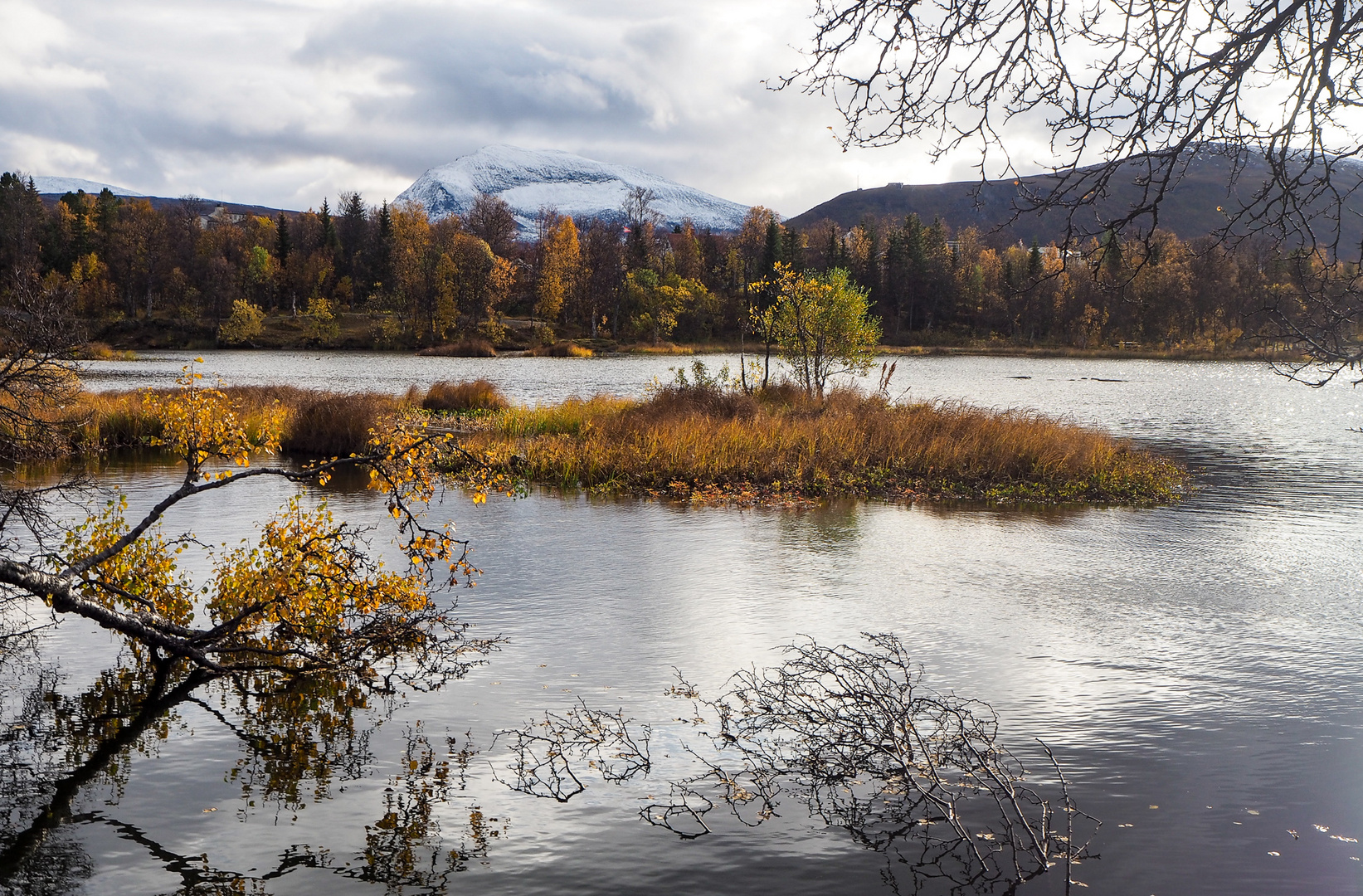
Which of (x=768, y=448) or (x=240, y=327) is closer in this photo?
(x=768, y=448)

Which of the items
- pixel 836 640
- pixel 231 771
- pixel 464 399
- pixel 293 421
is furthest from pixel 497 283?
pixel 231 771

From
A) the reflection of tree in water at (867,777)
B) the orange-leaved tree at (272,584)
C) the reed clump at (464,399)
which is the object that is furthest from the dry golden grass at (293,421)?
the reflection of tree in water at (867,777)

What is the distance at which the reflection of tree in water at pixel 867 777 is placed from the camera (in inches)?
258

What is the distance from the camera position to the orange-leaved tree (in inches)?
324

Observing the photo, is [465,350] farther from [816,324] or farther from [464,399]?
[816,324]

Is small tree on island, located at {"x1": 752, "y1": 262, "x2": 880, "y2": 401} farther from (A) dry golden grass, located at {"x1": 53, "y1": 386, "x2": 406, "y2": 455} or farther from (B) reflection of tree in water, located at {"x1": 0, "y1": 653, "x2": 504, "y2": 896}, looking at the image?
(B) reflection of tree in water, located at {"x1": 0, "y1": 653, "x2": 504, "y2": 896}

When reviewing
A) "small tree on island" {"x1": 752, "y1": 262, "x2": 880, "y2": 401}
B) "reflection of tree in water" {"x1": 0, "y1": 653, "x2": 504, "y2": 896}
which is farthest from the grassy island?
"reflection of tree in water" {"x1": 0, "y1": 653, "x2": 504, "y2": 896}

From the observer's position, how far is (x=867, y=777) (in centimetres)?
771

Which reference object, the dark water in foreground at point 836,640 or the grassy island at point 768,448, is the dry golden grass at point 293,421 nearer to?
the grassy island at point 768,448

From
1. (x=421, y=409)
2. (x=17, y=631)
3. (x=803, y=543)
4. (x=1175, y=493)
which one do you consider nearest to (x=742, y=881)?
(x=17, y=631)

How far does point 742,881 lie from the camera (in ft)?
20.7

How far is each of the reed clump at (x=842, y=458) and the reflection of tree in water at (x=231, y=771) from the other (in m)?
12.8

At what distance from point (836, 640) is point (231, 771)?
631cm

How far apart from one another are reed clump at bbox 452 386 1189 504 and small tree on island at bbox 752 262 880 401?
329 inches
